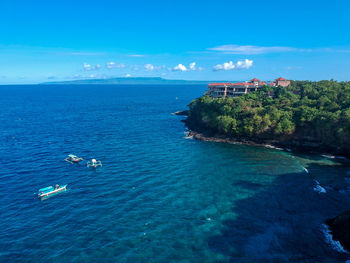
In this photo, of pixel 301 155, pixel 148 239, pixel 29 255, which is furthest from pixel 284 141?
pixel 29 255

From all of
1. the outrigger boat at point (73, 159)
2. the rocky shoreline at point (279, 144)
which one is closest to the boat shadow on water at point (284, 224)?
the rocky shoreline at point (279, 144)

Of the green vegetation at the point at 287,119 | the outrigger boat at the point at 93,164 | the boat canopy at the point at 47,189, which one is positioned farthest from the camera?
the green vegetation at the point at 287,119

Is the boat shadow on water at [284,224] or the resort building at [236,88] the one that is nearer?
the boat shadow on water at [284,224]

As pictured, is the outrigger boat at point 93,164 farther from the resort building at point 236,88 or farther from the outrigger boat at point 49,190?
the resort building at point 236,88

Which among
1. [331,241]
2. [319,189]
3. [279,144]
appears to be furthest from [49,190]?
[279,144]

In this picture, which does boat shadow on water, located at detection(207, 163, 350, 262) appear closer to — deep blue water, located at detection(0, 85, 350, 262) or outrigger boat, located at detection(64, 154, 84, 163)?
deep blue water, located at detection(0, 85, 350, 262)

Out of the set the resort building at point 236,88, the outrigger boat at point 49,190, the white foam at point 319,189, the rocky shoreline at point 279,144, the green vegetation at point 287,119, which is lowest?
the outrigger boat at point 49,190

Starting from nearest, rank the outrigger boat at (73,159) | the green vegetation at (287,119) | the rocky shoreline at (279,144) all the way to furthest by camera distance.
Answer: the outrigger boat at (73,159)
the green vegetation at (287,119)
the rocky shoreline at (279,144)

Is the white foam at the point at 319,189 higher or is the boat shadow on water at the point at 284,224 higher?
the white foam at the point at 319,189
